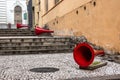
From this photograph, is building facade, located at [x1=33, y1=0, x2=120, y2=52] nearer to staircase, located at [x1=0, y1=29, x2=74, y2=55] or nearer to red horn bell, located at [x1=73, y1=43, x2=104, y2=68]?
staircase, located at [x1=0, y1=29, x2=74, y2=55]

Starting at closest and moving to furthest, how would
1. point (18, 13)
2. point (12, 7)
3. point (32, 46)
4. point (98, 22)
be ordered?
point (98, 22) < point (32, 46) < point (12, 7) < point (18, 13)

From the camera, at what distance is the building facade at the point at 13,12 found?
3381cm

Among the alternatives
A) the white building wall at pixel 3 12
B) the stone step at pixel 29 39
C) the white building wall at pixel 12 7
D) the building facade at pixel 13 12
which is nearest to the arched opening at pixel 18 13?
the building facade at pixel 13 12

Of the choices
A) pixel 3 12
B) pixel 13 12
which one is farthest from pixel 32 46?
pixel 13 12

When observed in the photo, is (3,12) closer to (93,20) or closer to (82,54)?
(93,20)

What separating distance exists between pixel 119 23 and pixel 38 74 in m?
2.91

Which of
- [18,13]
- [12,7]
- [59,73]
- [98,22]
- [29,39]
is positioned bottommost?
[59,73]

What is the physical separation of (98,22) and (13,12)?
27710 mm

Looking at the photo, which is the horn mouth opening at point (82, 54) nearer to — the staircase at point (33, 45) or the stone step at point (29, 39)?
the staircase at point (33, 45)

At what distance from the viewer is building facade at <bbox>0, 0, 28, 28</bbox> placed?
33812 millimetres

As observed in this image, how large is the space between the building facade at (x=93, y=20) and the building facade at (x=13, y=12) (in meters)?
20.4

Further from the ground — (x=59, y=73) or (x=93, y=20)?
(x=93, y=20)

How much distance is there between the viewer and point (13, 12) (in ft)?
115

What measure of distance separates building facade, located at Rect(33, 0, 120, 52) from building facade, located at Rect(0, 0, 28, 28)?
20441 mm
